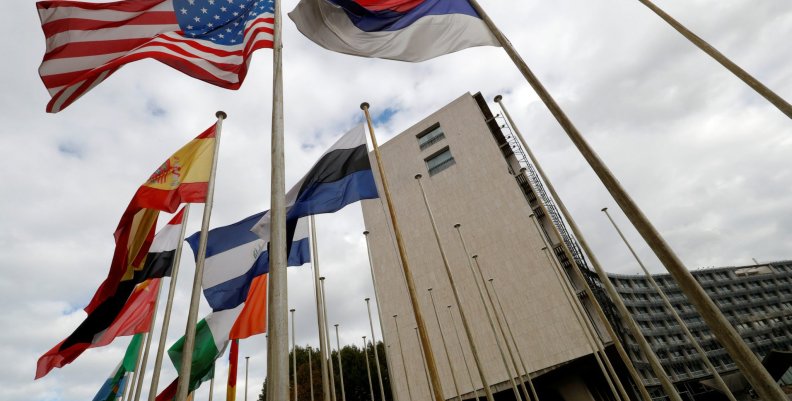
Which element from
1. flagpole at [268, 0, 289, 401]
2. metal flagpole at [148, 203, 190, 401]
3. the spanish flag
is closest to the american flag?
flagpole at [268, 0, 289, 401]

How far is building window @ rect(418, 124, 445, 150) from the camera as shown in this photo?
37500 millimetres

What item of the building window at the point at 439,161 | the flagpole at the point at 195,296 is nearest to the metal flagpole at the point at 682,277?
the flagpole at the point at 195,296

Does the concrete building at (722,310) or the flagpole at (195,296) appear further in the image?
the concrete building at (722,310)

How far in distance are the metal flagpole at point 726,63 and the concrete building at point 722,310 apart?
56.4 metres

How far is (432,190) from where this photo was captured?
34.5 metres

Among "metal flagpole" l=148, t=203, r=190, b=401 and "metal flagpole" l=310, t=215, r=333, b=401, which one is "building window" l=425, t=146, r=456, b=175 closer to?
"metal flagpole" l=310, t=215, r=333, b=401

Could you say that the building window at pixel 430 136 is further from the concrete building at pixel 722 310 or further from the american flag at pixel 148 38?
the concrete building at pixel 722 310

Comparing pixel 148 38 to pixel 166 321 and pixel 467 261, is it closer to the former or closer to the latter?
pixel 166 321

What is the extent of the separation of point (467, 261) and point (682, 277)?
27.3m

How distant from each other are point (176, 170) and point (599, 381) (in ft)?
111

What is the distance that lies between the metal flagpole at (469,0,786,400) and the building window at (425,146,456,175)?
3044cm

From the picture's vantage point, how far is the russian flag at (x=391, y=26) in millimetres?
7051

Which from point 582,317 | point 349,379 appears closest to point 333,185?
point 582,317

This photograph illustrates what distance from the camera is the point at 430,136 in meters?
38.4
